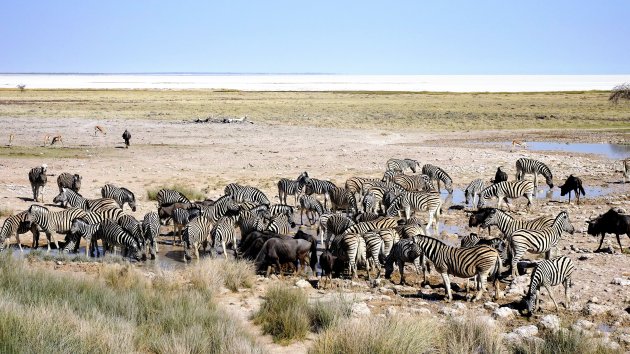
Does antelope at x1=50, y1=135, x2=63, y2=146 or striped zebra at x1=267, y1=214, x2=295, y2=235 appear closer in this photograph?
striped zebra at x1=267, y1=214, x2=295, y2=235

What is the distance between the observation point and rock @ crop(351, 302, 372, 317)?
10.3 meters

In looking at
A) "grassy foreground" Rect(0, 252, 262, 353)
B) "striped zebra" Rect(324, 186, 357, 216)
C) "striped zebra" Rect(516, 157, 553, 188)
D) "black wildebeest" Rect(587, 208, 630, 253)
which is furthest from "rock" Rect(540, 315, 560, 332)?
"striped zebra" Rect(516, 157, 553, 188)

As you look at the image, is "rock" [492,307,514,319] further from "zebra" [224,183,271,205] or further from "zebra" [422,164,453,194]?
"zebra" [422,164,453,194]

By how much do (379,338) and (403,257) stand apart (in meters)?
4.23

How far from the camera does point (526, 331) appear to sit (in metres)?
9.73

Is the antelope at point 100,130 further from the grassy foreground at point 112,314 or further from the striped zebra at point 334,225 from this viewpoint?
the grassy foreground at point 112,314

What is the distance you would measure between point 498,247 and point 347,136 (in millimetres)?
27671

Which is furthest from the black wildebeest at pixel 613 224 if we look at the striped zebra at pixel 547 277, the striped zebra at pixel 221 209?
the striped zebra at pixel 221 209

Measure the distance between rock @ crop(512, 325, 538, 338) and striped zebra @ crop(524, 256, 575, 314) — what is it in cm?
85

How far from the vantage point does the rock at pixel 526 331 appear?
378 inches

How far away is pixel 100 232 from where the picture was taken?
1466 cm

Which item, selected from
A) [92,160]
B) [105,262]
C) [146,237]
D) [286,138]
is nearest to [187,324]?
[105,262]

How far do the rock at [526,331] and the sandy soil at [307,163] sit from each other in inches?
16.5

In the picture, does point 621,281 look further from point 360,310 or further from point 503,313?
point 360,310
